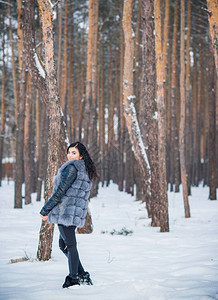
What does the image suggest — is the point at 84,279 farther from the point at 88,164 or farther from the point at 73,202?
the point at 88,164

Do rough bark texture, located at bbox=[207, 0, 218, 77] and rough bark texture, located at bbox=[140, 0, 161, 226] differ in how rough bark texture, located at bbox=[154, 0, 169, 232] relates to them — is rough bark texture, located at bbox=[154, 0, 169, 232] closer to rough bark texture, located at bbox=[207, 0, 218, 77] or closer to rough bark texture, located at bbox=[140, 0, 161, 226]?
rough bark texture, located at bbox=[140, 0, 161, 226]

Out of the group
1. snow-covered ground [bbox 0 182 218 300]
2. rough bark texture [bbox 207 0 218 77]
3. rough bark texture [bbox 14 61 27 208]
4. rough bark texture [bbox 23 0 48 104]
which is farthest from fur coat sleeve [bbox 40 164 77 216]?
rough bark texture [bbox 14 61 27 208]

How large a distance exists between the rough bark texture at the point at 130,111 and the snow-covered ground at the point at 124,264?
4.62 feet

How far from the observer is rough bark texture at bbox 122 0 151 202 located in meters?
8.69

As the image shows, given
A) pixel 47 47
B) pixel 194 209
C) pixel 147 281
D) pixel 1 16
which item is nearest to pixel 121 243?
pixel 147 281

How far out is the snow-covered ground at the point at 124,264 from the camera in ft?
11.3

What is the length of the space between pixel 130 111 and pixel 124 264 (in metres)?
5.09

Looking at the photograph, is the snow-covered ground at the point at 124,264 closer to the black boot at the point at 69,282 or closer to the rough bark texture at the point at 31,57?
the black boot at the point at 69,282

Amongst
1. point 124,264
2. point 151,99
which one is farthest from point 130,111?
point 124,264

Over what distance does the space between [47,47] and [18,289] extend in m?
3.10

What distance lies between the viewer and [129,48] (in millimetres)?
9531

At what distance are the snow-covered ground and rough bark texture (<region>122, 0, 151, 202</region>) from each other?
1409mm

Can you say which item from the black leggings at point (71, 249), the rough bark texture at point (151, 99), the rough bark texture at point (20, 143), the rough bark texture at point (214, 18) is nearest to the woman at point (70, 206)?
the black leggings at point (71, 249)

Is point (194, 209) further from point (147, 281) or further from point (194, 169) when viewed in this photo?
point (194, 169)
